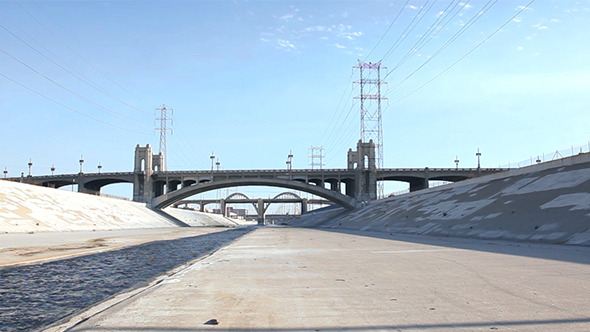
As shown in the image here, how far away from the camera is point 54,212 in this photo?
51.8 m

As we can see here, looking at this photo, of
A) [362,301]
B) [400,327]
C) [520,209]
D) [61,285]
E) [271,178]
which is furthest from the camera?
[271,178]

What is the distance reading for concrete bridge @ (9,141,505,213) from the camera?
108438 mm

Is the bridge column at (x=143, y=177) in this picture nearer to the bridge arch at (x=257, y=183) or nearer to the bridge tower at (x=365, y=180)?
the bridge arch at (x=257, y=183)

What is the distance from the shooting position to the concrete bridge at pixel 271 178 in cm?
10844

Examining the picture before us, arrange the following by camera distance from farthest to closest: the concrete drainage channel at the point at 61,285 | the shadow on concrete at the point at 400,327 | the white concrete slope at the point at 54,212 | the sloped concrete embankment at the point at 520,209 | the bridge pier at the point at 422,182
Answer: the bridge pier at the point at 422,182, the white concrete slope at the point at 54,212, the sloped concrete embankment at the point at 520,209, the concrete drainage channel at the point at 61,285, the shadow on concrete at the point at 400,327

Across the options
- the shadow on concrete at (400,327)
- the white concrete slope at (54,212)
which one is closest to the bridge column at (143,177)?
the white concrete slope at (54,212)

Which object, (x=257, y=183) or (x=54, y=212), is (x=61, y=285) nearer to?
(x=54, y=212)

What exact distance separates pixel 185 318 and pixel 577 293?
7268 millimetres

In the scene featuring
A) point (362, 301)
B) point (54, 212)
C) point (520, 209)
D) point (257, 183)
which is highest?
point (257, 183)

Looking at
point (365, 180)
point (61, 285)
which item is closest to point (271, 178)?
point (365, 180)

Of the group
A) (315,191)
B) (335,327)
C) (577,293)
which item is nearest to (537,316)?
(577,293)

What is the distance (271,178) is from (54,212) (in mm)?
61978

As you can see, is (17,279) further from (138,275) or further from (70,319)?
(70,319)

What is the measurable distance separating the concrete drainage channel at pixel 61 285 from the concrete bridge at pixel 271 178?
9097cm
